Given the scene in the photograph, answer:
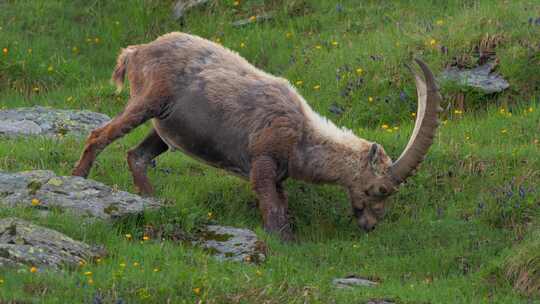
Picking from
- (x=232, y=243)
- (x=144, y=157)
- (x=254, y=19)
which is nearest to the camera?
(x=232, y=243)

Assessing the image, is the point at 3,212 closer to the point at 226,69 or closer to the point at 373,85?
the point at 226,69

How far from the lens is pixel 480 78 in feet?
43.5

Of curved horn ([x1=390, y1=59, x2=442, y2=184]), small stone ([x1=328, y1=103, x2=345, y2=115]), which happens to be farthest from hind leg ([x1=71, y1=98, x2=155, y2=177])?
small stone ([x1=328, y1=103, x2=345, y2=115])

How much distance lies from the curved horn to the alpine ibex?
1cm

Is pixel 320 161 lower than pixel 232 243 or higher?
higher

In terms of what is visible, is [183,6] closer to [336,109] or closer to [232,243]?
[336,109]

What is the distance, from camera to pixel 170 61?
35.7 ft

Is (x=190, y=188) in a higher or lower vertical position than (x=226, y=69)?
lower

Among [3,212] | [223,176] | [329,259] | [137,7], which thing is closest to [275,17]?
[137,7]

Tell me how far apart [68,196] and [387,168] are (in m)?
3.11

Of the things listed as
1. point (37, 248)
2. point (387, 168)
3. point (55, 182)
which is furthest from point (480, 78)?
point (37, 248)

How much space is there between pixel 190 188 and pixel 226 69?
4.03 feet

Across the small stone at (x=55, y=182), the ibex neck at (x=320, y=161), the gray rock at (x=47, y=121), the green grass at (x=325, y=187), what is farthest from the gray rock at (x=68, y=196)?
the gray rock at (x=47, y=121)

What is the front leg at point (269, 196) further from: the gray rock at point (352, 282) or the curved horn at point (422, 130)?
the gray rock at point (352, 282)
